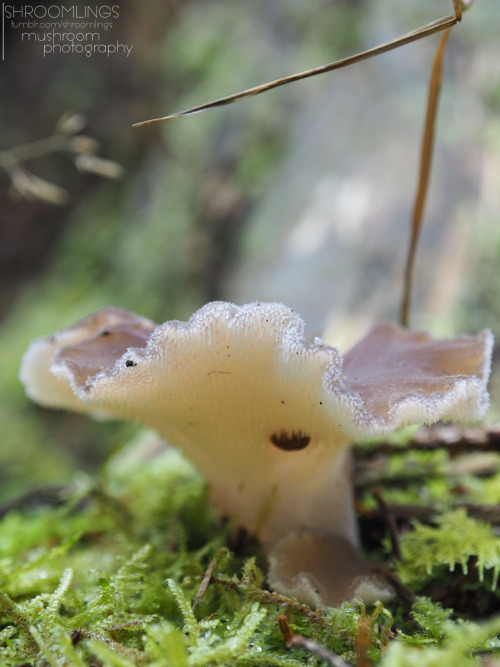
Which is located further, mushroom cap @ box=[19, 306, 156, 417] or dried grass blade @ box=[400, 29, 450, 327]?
dried grass blade @ box=[400, 29, 450, 327]

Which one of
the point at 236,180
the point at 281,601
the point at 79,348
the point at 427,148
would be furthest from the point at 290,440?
the point at 236,180

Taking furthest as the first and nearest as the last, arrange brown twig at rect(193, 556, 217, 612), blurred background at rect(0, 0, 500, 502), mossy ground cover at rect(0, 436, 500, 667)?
blurred background at rect(0, 0, 500, 502) < brown twig at rect(193, 556, 217, 612) < mossy ground cover at rect(0, 436, 500, 667)

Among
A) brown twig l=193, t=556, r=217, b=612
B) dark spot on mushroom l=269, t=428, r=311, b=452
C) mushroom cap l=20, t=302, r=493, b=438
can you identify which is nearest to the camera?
mushroom cap l=20, t=302, r=493, b=438

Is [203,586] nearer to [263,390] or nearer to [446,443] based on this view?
[263,390]

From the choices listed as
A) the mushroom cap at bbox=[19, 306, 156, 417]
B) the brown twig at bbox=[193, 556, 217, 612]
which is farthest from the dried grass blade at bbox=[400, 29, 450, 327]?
the brown twig at bbox=[193, 556, 217, 612]

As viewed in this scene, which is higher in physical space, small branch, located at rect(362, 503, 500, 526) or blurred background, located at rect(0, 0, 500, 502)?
blurred background, located at rect(0, 0, 500, 502)

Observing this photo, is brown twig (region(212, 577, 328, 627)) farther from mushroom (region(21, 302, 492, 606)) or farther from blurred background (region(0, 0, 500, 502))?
blurred background (region(0, 0, 500, 502))

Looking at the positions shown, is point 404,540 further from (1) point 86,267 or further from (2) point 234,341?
(1) point 86,267
